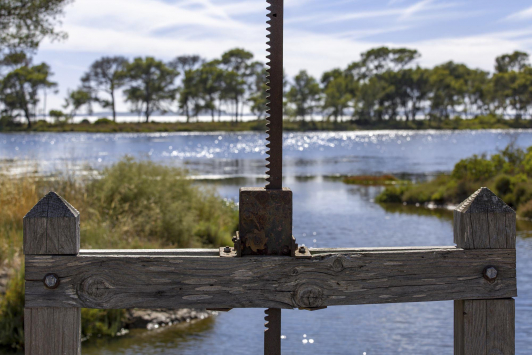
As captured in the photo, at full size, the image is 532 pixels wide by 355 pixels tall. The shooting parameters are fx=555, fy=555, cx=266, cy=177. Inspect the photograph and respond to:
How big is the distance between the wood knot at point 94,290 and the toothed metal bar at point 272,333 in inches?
22.1

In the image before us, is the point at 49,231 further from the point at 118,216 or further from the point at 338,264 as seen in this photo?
the point at 118,216

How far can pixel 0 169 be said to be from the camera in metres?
12.2

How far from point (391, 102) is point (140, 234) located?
357 feet

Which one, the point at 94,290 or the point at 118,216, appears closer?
the point at 94,290

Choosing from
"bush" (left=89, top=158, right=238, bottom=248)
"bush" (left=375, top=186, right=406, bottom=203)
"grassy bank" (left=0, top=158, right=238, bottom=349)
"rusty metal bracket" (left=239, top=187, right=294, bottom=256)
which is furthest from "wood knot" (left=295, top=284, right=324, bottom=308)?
"bush" (left=375, top=186, right=406, bottom=203)

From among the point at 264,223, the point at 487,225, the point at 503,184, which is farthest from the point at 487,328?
the point at 503,184

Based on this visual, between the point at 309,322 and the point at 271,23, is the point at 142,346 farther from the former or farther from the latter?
the point at 271,23

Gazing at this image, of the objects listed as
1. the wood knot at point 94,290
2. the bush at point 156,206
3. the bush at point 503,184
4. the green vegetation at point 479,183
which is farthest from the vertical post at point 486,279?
the bush at point 503,184

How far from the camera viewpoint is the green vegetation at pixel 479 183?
18656 millimetres

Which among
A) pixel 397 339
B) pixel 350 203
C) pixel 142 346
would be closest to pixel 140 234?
pixel 142 346

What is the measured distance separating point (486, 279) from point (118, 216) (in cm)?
824

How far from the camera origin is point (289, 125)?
377ft

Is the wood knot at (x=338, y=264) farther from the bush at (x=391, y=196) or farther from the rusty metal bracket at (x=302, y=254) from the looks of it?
the bush at (x=391, y=196)

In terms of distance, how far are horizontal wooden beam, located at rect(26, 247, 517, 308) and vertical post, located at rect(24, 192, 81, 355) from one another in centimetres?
3
